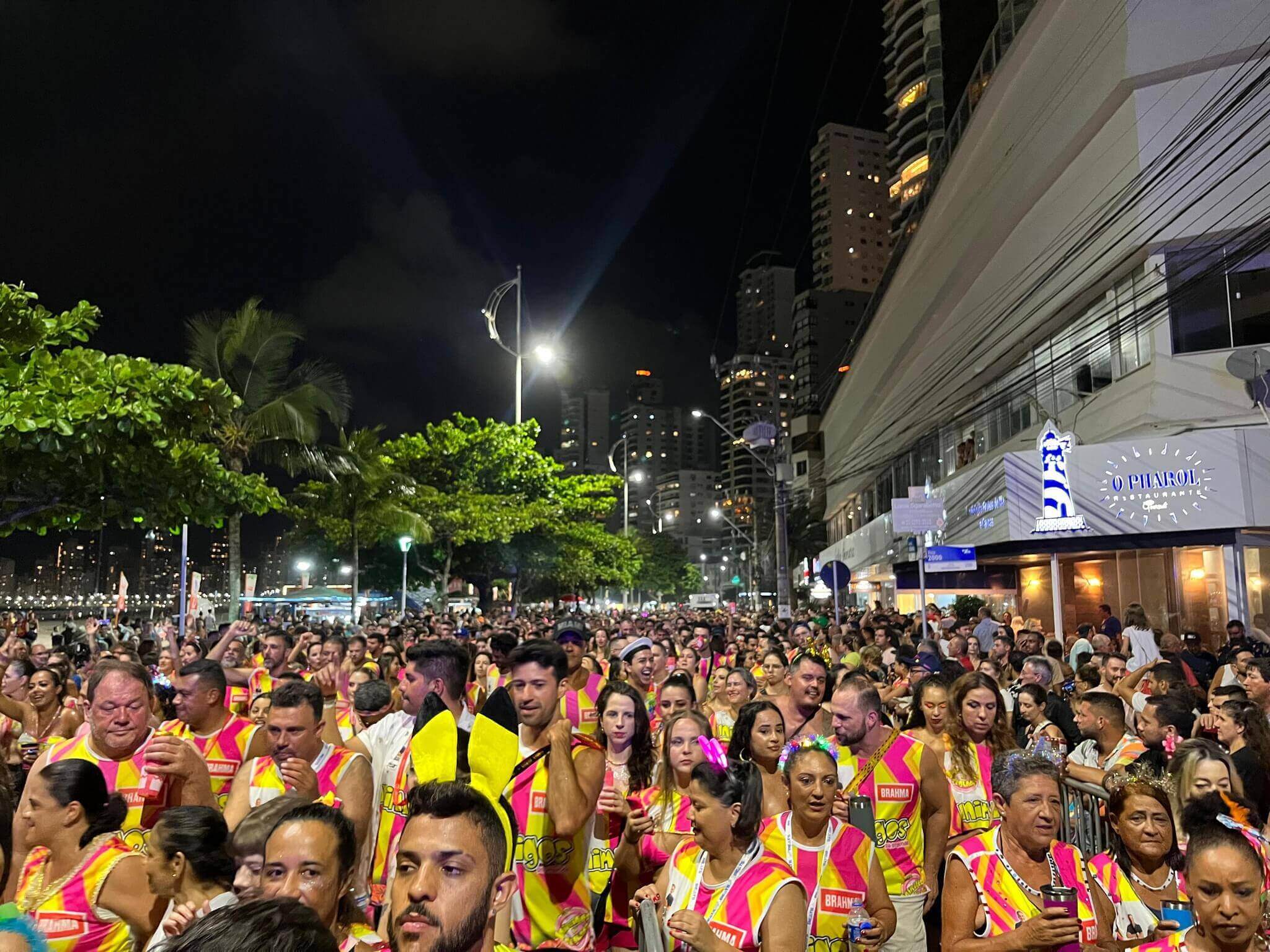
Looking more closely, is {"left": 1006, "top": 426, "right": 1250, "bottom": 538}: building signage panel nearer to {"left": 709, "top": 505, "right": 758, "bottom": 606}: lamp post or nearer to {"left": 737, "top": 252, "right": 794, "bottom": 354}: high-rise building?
{"left": 709, "top": 505, "right": 758, "bottom": 606}: lamp post

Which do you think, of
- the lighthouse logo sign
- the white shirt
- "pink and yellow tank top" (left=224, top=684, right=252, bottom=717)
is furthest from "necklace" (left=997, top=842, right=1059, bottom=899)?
the lighthouse logo sign

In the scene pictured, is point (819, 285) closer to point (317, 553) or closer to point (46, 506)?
point (317, 553)

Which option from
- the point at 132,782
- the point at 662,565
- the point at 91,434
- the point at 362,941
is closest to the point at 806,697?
the point at 132,782

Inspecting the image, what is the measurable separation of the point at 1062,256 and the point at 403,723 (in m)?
23.2

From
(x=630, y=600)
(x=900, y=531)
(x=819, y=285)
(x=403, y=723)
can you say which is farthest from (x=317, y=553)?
(x=819, y=285)

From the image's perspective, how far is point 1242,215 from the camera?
19.6 meters

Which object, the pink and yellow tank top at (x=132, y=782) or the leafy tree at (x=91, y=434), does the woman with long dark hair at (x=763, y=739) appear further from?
the leafy tree at (x=91, y=434)

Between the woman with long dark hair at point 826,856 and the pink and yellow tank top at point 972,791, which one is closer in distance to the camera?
the woman with long dark hair at point 826,856

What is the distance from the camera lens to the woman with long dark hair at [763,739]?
5.60m

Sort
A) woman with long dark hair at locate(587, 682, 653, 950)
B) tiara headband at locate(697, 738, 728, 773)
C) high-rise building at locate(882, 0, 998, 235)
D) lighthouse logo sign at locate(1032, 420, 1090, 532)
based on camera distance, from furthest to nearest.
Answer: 1. high-rise building at locate(882, 0, 998, 235)
2. lighthouse logo sign at locate(1032, 420, 1090, 532)
3. tiara headband at locate(697, 738, 728, 773)
4. woman with long dark hair at locate(587, 682, 653, 950)

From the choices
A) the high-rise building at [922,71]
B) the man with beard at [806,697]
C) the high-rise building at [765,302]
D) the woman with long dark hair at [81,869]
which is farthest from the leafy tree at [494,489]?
the high-rise building at [765,302]

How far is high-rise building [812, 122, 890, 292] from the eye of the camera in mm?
142125

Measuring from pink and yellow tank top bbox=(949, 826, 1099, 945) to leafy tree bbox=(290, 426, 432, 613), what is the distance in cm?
2607

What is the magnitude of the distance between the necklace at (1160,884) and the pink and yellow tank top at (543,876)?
236cm
